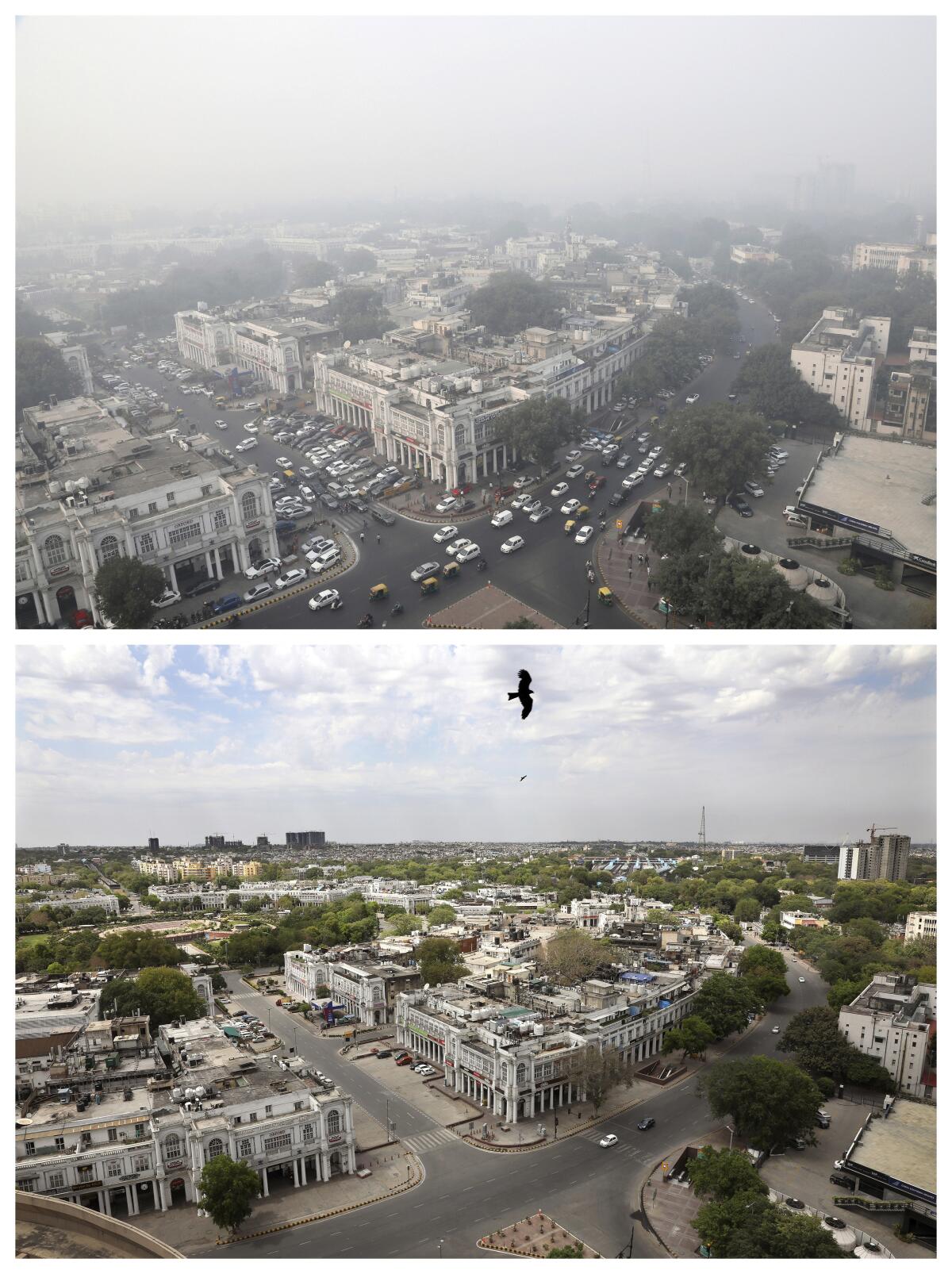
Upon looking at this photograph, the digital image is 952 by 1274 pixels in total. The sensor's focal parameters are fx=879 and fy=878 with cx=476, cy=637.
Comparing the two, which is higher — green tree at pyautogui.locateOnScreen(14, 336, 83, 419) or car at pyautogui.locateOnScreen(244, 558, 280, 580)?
green tree at pyautogui.locateOnScreen(14, 336, 83, 419)

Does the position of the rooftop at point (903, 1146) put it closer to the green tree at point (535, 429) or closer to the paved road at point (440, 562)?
the paved road at point (440, 562)

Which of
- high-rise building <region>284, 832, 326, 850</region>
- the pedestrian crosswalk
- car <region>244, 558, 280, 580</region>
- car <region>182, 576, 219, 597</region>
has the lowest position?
high-rise building <region>284, 832, 326, 850</region>

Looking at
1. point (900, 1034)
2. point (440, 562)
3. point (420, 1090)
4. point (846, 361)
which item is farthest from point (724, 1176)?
point (846, 361)

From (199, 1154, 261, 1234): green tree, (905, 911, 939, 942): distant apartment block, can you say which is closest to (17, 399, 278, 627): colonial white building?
(199, 1154, 261, 1234): green tree

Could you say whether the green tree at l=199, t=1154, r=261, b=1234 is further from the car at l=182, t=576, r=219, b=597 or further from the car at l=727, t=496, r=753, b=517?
the car at l=727, t=496, r=753, b=517

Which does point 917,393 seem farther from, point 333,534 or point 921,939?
point 333,534

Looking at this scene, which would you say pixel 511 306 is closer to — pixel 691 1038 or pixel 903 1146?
pixel 691 1038
